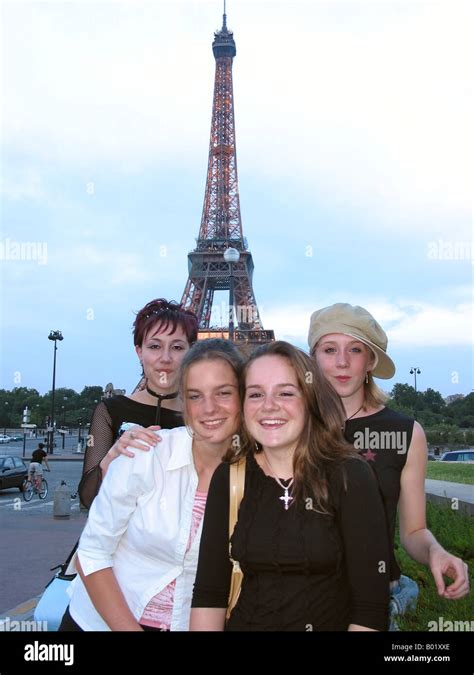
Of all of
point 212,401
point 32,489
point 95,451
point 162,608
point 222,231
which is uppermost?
point 222,231

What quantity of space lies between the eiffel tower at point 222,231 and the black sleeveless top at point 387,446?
140ft

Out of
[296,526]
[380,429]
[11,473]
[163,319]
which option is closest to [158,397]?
[163,319]

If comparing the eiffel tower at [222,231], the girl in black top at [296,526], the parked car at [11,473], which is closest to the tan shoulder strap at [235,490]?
the girl in black top at [296,526]

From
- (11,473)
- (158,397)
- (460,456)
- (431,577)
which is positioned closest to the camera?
(158,397)

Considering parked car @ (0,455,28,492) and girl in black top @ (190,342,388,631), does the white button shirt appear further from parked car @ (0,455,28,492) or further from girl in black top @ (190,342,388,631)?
parked car @ (0,455,28,492)

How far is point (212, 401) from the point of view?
2594 millimetres

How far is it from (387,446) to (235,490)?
3.11 feet

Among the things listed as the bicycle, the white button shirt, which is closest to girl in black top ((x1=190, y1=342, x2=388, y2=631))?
the white button shirt

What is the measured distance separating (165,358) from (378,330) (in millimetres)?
1104

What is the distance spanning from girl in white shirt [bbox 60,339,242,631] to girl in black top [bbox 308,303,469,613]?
0.77 meters

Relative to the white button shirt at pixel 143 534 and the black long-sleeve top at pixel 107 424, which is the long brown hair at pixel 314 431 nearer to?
the white button shirt at pixel 143 534

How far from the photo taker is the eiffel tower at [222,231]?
159 ft

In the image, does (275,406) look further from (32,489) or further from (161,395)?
(32,489)
